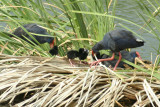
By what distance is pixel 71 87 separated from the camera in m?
2.55

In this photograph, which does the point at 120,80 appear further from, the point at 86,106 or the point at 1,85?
the point at 1,85

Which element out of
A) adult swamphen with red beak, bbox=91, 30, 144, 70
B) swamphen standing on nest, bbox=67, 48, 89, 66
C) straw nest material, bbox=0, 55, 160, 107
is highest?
adult swamphen with red beak, bbox=91, 30, 144, 70

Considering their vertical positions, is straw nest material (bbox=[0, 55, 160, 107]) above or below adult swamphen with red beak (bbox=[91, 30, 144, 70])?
below

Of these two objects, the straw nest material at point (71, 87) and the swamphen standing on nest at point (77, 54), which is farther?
the swamphen standing on nest at point (77, 54)

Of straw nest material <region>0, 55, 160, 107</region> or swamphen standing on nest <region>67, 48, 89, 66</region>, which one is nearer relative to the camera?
straw nest material <region>0, 55, 160, 107</region>

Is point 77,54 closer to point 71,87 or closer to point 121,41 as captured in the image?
point 121,41

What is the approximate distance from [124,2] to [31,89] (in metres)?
5.79

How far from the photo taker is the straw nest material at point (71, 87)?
2502 millimetres

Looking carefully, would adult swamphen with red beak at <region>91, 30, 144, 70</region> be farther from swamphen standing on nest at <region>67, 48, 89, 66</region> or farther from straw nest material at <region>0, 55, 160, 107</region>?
straw nest material at <region>0, 55, 160, 107</region>

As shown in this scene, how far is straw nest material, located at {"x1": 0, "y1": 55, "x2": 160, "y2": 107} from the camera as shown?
2502 mm

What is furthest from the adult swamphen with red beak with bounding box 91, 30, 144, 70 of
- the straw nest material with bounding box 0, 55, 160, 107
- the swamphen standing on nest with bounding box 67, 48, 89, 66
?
the straw nest material with bounding box 0, 55, 160, 107

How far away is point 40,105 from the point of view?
2445 millimetres

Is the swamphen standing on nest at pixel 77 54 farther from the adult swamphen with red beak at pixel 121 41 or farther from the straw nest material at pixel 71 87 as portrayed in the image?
the straw nest material at pixel 71 87

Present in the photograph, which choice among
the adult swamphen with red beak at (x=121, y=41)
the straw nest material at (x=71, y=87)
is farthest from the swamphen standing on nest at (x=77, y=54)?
the straw nest material at (x=71, y=87)
